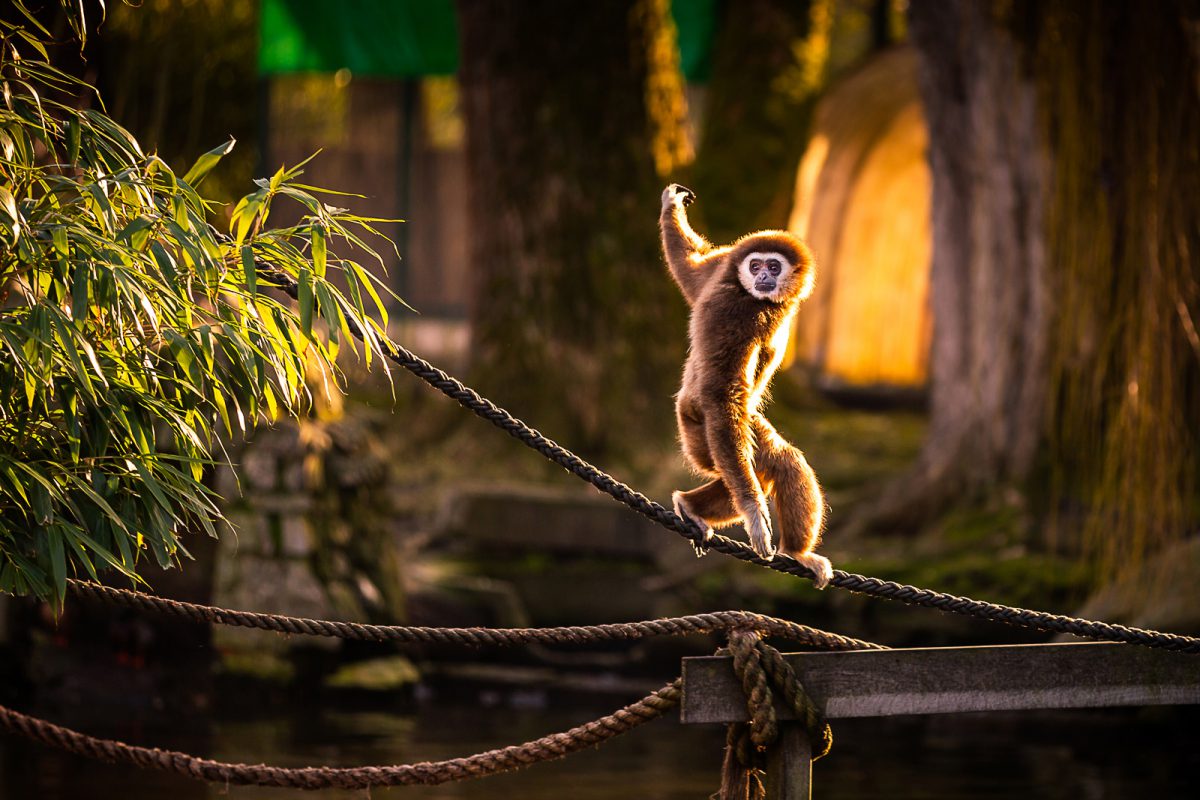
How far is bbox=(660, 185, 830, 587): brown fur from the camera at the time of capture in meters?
3.68

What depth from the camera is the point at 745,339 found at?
12.2 feet

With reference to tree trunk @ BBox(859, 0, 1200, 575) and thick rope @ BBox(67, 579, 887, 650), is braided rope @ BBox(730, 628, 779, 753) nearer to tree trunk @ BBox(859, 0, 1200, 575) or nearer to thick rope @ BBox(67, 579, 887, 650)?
thick rope @ BBox(67, 579, 887, 650)

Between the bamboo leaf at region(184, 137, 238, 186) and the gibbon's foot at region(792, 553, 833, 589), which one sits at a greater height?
the bamboo leaf at region(184, 137, 238, 186)

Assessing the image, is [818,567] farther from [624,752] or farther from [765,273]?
[624,752]

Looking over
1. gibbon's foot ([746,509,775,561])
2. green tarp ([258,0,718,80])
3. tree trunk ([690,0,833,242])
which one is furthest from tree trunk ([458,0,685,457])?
gibbon's foot ([746,509,775,561])

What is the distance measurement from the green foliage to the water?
320 cm

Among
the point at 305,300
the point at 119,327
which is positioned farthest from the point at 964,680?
the point at 119,327

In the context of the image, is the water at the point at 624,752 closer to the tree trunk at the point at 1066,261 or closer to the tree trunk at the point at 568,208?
the tree trunk at the point at 1066,261

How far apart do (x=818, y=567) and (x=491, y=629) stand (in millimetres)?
796

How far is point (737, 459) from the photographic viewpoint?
3.70m

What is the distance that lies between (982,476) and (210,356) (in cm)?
664

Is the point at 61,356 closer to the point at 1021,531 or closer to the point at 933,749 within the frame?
the point at 933,749

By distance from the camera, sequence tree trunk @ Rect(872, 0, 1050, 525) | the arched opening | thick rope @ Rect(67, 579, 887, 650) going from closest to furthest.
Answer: thick rope @ Rect(67, 579, 887, 650)
tree trunk @ Rect(872, 0, 1050, 525)
the arched opening

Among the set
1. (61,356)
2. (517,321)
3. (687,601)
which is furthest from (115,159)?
(517,321)
